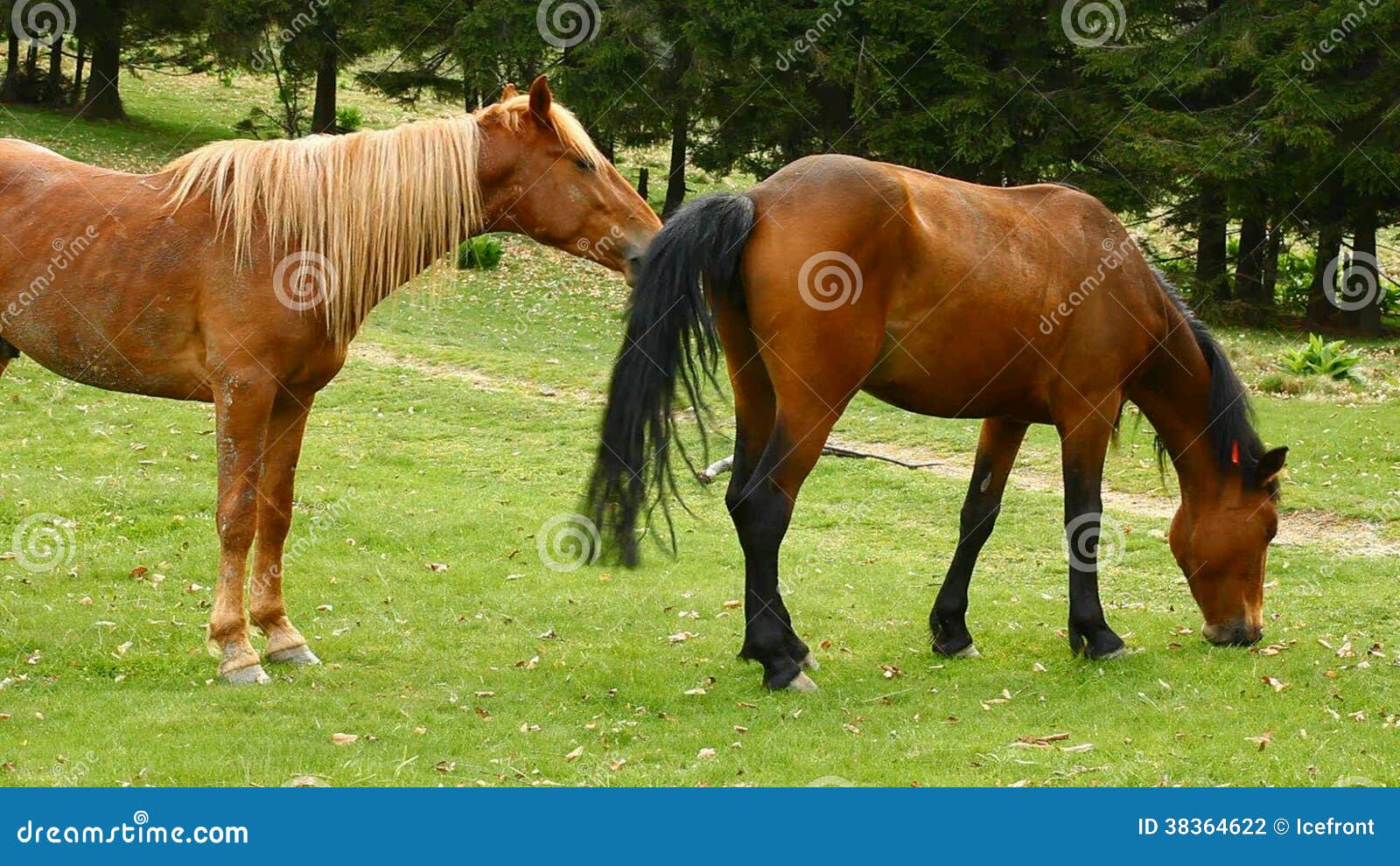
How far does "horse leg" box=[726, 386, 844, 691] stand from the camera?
6.35m

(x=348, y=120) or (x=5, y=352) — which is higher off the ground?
(x=348, y=120)

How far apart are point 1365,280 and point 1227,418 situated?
1755cm

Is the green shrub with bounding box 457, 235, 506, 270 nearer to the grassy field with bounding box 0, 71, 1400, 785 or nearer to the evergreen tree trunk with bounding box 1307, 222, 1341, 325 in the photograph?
the grassy field with bounding box 0, 71, 1400, 785

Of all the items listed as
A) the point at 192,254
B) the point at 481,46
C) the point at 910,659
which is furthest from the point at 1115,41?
the point at 192,254

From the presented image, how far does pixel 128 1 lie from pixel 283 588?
79.4 feet

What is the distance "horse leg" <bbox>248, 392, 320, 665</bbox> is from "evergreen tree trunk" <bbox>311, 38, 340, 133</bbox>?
2295 centimetres

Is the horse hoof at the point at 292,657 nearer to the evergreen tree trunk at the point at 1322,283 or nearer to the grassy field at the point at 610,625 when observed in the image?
the grassy field at the point at 610,625

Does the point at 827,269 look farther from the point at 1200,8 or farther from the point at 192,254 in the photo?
the point at 1200,8

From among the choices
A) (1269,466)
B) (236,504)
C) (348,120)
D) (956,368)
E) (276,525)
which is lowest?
(276,525)

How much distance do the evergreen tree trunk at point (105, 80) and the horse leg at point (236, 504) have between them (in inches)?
1031

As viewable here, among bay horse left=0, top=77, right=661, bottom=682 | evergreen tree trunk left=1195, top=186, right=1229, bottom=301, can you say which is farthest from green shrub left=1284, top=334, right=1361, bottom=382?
bay horse left=0, top=77, right=661, bottom=682

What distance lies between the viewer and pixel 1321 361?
17.9 metres

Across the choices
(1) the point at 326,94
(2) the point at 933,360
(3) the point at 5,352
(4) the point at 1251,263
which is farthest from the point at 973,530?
(1) the point at 326,94

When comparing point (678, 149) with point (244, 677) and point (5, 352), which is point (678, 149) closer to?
point (5, 352)
